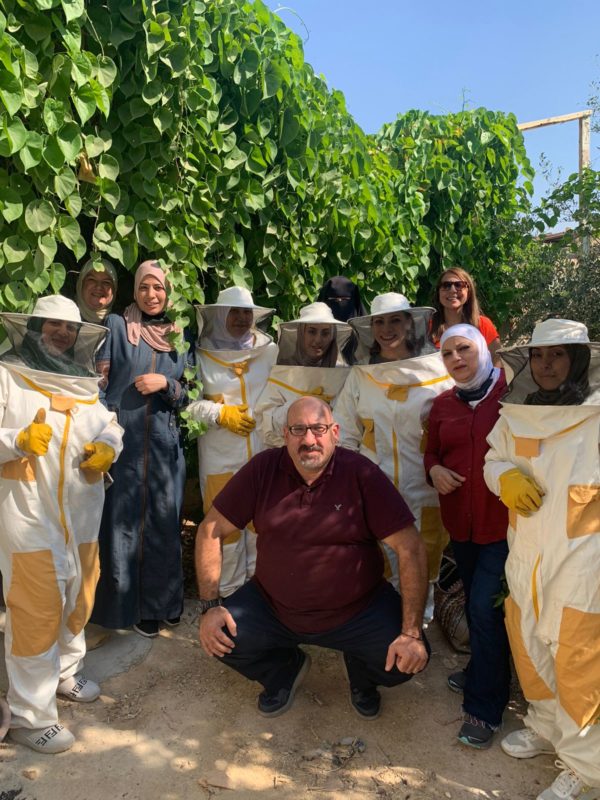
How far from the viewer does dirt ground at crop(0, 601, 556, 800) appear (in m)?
2.57

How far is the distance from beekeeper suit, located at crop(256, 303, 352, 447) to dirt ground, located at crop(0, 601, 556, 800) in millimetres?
1449

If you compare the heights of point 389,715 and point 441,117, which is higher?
point 441,117

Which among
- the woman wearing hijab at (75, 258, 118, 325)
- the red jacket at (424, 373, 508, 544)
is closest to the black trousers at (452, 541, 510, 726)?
the red jacket at (424, 373, 508, 544)

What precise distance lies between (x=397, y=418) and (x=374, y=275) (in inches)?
80.9

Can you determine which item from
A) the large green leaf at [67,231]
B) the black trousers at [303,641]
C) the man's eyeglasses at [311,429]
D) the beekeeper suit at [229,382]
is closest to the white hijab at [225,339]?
the beekeeper suit at [229,382]

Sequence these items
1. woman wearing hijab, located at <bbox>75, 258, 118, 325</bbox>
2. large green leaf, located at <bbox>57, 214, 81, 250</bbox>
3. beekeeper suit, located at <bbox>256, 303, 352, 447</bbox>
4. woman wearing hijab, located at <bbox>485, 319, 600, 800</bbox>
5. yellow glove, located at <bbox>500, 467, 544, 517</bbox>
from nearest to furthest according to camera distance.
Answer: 1. woman wearing hijab, located at <bbox>485, 319, 600, 800</bbox>
2. yellow glove, located at <bbox>500, 467, 544, 517</bbox>
3. large green leaf, located at <bbox>57, 214, 81, 250</bbox>
4. woman wearing hijab, located at <bbox>75, 258, 118, 325</bbox>
5. beekeeper suit, located at <bbox>256, 303, 352, 447</bbox>

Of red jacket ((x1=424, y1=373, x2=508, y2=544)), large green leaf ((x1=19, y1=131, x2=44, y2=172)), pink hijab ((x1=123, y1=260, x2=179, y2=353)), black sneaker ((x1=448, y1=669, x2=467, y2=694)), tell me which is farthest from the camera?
pink hijab ((x1=123, y1=260, x2=179, y2=353))

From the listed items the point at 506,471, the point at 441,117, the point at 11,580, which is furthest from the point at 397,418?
the point at 441,117

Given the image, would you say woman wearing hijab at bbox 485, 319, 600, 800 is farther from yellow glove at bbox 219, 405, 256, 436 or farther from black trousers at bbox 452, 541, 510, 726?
yellow glove at bbox 219, 405, 256, 436

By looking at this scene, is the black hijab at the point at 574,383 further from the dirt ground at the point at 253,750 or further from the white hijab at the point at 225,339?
the white hijab at the point at 225,339

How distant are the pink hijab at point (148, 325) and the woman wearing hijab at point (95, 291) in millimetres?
141

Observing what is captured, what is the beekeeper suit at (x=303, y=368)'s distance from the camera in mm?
3682

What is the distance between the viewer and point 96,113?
335cm

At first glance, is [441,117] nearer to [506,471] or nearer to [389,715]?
[506,471]
